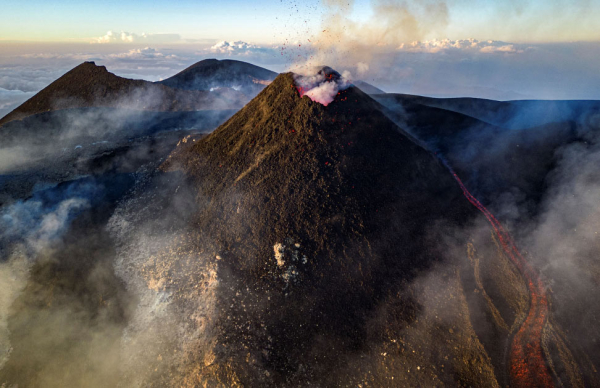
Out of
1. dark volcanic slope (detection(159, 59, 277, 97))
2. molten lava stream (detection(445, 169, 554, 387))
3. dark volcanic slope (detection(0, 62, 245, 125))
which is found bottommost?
molten lava stream (detection(445, 169, 554, 387))

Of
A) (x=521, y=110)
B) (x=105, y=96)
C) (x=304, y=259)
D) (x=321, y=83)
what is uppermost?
(x=321, y=83)

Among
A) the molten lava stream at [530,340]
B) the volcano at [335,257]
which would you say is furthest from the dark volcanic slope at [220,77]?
the molten lava stream at [530,340]

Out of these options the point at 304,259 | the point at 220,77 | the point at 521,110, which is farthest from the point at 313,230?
the point at 220,77

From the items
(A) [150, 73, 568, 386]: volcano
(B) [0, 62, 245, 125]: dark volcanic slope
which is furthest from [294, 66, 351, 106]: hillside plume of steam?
(B) [0, 62, 245, 125]: dark volcanic slope

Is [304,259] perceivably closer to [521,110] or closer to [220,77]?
[521,110]

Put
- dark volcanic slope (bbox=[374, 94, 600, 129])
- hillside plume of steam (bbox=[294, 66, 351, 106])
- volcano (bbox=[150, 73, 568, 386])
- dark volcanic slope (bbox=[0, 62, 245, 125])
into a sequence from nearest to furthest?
volcano (bbox=[150, 73, 568, 386]) → hillside plume of steam (bbox=[294, 66, 351, 106]) → dark volcanic slope (bbox=[374, 94, 600, 129]) → dark volcanic slope (bbox=[0, 62, 245, 125])

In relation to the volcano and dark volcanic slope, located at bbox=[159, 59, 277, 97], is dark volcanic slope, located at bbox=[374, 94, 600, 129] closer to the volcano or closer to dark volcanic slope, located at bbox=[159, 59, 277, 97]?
the volcano
